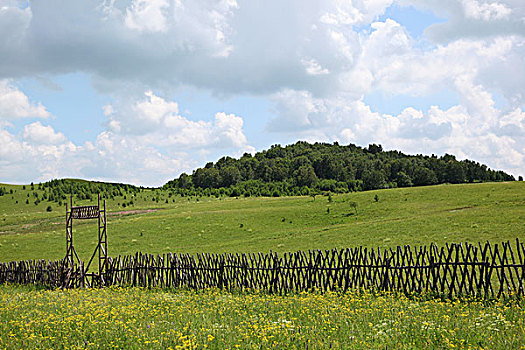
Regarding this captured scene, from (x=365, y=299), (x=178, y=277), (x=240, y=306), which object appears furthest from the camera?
(x=178, y=277)

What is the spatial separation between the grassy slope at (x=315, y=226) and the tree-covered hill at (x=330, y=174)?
40.7 meters

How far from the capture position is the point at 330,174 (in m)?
128

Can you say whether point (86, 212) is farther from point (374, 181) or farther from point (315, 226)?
point (374, 181)

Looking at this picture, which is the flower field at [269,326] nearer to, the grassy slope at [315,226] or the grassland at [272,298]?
the grassland at [272,298]

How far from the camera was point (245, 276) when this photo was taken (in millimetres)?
16609

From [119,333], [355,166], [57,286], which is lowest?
[57,286]

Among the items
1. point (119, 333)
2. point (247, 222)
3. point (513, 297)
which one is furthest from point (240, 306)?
point (247, 222)

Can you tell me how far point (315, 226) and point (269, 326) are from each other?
110 feet

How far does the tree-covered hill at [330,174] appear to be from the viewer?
9493cm

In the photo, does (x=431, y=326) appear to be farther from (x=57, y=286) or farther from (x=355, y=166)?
(x=355, y=166)

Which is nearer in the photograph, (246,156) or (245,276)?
(245,276)

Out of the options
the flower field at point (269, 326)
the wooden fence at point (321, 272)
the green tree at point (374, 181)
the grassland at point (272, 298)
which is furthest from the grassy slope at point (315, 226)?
the green tree at point (374, 181)

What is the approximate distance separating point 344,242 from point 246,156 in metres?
151

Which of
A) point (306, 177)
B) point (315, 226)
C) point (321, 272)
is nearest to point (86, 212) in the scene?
point (321, 272)
